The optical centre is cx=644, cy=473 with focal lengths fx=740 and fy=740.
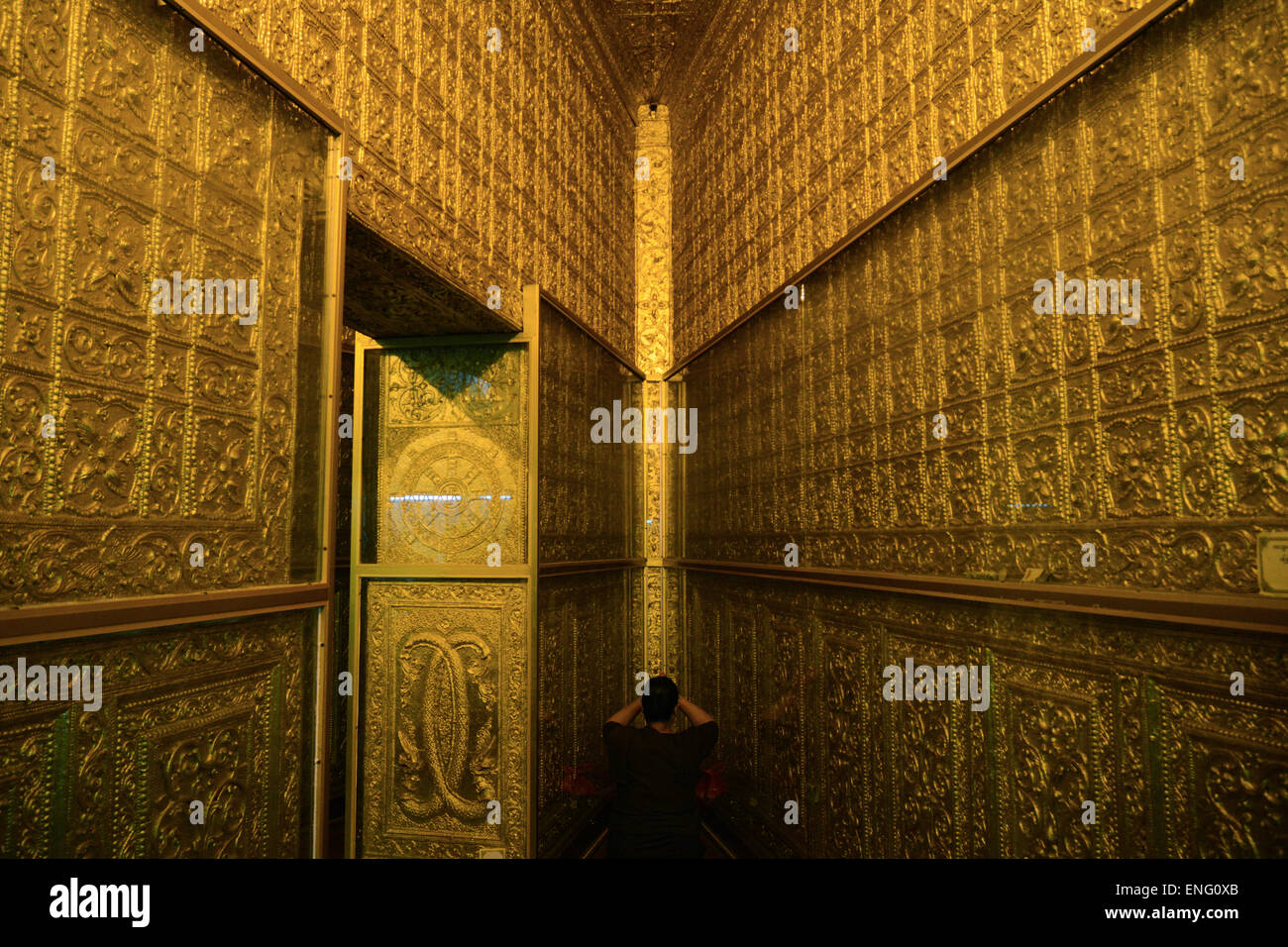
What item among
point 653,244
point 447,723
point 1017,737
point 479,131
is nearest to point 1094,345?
point 1017,737

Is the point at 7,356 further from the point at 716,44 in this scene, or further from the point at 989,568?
the point at 716,44

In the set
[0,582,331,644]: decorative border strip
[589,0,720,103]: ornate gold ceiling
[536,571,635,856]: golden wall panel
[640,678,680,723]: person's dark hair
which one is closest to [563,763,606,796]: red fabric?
[536,571,635,856]: golden wall panel

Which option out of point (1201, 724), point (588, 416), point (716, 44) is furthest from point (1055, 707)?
point (716, 44)

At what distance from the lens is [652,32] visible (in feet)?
16.4

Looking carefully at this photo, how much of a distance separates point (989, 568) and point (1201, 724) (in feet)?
2.10

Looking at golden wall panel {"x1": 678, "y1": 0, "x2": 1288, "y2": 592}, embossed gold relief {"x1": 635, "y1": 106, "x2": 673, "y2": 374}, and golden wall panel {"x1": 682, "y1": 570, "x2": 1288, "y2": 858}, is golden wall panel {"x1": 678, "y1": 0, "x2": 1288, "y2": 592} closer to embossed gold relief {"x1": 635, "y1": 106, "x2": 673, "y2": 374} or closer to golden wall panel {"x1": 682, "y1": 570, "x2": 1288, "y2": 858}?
golden wall panel {"x1": 682, "y1": 570, "x2": 1288, "y2": 858}

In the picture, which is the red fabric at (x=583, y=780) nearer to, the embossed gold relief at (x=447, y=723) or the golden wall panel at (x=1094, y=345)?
the embossed gold relief at (x=447, y=723)

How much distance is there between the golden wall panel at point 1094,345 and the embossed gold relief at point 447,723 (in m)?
1.62

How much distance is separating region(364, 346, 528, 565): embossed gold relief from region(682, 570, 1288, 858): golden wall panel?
1.37 metres

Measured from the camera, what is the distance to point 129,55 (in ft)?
4.76

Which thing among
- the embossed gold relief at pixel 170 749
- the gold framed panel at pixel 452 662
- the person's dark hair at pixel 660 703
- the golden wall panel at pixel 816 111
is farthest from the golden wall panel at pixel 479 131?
the person's dark hair at pixel 660 703

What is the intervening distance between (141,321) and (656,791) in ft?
6.75

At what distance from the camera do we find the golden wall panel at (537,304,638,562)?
3.65 metres

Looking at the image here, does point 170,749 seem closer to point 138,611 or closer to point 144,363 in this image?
point 138,611
